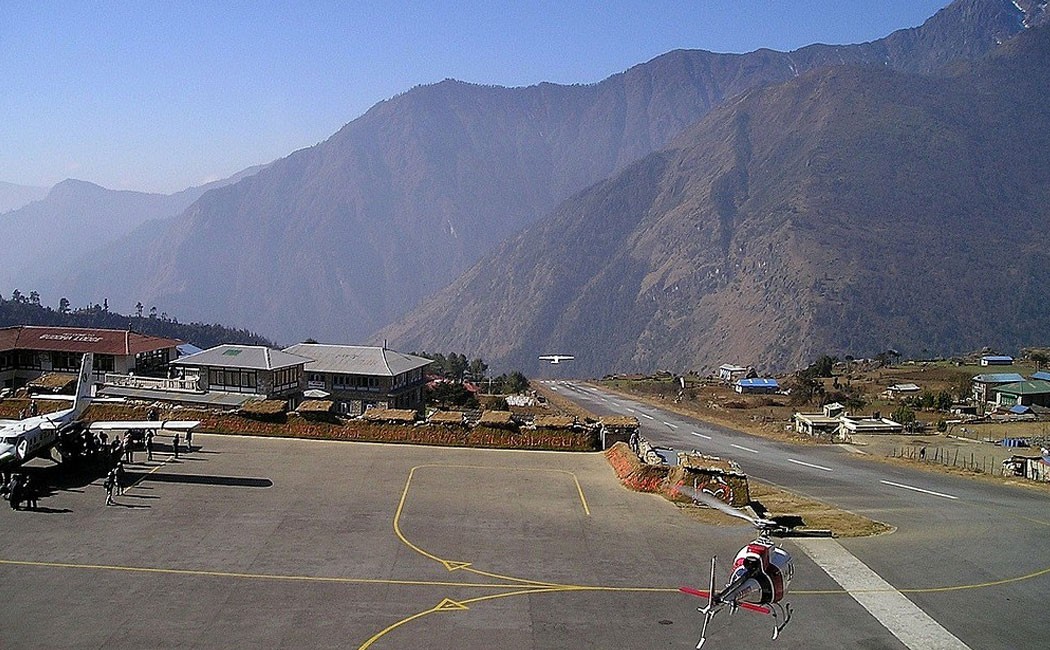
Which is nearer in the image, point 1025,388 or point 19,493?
point 19,493

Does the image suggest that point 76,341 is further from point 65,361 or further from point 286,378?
point 286,378

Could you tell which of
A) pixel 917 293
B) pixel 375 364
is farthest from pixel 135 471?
pixel 917 293

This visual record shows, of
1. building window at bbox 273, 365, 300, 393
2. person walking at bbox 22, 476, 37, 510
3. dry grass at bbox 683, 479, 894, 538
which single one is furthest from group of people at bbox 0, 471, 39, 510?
building window at bbox 273, 365, 300, 393

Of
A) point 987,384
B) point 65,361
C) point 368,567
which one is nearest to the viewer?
point 368,567

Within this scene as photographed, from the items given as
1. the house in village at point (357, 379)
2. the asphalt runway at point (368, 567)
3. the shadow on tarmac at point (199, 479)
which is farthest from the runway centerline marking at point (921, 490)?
the house in village at point (357, 379)

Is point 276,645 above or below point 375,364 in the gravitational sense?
below

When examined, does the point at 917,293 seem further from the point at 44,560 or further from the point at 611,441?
the point at 44,560

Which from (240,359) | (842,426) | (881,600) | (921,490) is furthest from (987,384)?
(881,600)

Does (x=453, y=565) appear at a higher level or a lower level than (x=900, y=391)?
lower

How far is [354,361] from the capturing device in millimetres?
71188

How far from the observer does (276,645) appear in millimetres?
19344

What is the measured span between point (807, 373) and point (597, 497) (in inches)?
4124

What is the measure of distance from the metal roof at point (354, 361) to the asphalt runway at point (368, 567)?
33.6 metres

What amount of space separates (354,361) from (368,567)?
157ft
